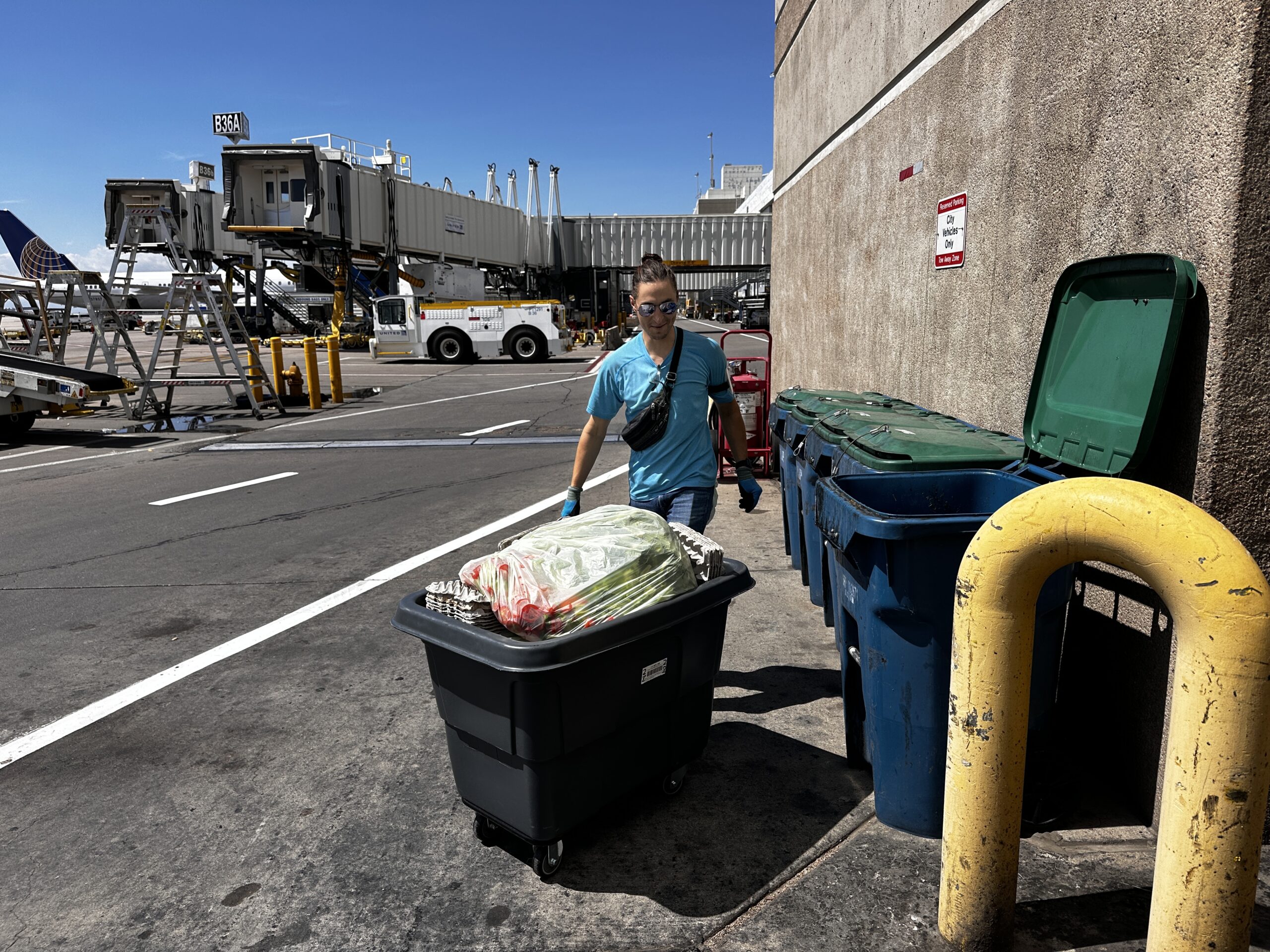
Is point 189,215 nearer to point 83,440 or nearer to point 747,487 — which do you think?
point 83,440

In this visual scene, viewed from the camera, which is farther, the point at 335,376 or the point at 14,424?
the point at 335,376

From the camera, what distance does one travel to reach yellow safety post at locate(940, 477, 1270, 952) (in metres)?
1.93

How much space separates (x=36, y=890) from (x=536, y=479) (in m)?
6.67

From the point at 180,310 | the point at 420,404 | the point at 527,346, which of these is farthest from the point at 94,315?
the point at 527,346

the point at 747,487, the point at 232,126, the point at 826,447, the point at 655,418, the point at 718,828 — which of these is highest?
the point at 232,126

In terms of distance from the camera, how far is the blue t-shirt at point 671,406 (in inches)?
146

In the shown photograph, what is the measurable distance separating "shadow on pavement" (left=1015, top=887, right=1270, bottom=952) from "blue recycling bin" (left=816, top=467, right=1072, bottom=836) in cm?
41

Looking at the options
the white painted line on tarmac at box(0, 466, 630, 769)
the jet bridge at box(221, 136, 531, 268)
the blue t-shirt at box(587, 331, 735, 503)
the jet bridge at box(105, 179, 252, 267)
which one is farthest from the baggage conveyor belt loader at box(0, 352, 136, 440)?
the jet bridge at box(105, 179, 252, 267)

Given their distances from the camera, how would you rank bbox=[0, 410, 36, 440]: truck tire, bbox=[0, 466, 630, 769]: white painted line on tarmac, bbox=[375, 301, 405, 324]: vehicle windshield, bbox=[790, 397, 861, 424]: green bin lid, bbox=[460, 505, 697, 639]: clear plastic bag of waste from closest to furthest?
bbox=[460, 505, 697, 639]: clear plastic bag of waste, bbox=[0, 466, 630, 769]: white painted line on tarmac, bbox=[790, 397, 861, 424]: green bin lid, bbox=[0, 410, 36, 440]: truck tire, bbox=[375, 301, 405, 324]: vehicle windshield

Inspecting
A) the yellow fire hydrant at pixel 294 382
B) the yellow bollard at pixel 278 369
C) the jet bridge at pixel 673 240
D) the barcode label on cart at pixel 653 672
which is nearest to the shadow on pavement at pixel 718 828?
the barcode label on cart at pixel 653 672

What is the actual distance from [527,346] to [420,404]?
36.2ft

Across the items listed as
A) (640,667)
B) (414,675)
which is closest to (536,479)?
(414,675)

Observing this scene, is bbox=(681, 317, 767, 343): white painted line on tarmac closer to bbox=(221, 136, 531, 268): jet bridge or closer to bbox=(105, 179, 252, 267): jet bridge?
→ bbox=(221, 136, 531, 268): jet bridge

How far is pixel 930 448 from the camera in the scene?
3607 millimetres
